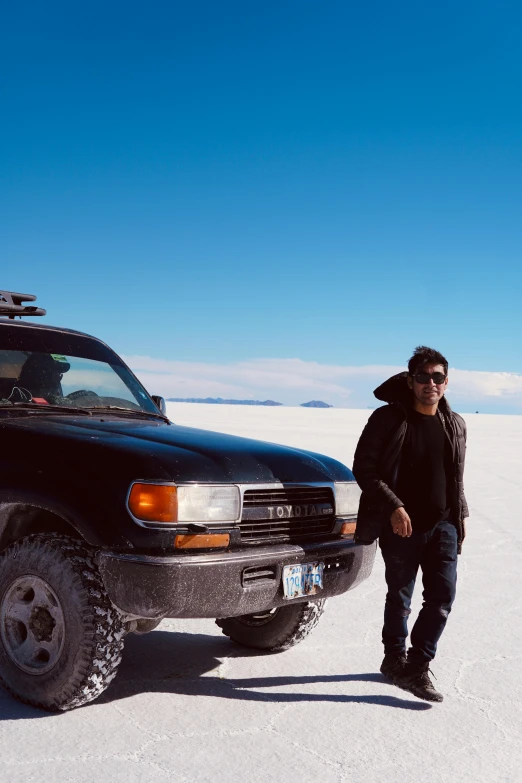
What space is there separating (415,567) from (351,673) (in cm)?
74

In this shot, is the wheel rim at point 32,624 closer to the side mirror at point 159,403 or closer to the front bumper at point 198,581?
the front bumper at point 198,581

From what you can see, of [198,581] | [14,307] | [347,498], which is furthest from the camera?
[14,307]

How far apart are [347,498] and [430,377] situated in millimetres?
834

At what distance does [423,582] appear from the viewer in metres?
4.39

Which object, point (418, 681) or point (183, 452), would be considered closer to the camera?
point (183, 452)

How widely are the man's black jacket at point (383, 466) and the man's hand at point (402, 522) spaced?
0.06 meters

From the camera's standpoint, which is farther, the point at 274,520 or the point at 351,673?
the point at 351,673

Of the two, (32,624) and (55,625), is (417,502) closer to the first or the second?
(55,625)

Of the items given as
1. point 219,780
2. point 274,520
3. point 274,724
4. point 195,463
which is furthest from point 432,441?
point 219,780

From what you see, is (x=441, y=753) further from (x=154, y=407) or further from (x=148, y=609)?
(x=154, y=407)

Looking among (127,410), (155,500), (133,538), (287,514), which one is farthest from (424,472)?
(127,410)

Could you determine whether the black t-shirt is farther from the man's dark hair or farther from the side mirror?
the side mirror

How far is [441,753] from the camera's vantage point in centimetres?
350

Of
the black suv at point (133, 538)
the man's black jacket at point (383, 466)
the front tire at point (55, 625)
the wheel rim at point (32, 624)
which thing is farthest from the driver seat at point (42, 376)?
the man's black jacket at point (383, 466)
